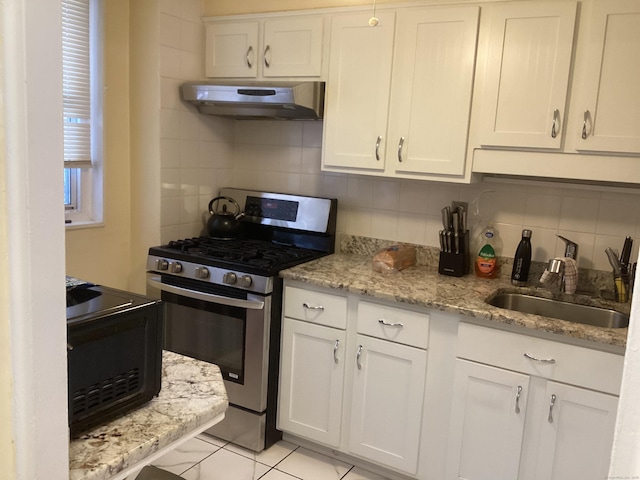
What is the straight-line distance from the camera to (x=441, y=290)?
239 cm

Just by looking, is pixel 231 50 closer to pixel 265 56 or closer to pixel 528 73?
pixel 265 56

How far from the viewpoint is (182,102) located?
9.81ft

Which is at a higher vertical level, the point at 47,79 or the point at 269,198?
the point at 47,79

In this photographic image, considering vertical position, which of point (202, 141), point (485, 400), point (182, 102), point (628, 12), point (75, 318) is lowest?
point (485, 400)

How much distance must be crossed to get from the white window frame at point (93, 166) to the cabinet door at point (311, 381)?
1.21 metres

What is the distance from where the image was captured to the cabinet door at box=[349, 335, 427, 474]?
2.35m

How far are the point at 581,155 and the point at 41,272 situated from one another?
79.5 inches

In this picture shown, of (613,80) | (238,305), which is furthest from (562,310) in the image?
(238,305)

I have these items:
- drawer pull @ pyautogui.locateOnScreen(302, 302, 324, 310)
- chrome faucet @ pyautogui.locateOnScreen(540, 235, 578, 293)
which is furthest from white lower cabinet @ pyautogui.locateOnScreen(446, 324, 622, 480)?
drawer pull @ pyautogui.locateOnScreen(302, 302, 324, 310)

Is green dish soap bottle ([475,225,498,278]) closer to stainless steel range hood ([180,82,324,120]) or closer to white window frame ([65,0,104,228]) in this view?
stainless steel range hood ([180,82,324,120])

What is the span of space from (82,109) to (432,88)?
173cm

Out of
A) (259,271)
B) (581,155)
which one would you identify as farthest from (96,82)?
(581,155)

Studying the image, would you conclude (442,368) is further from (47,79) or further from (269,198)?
(47,79)

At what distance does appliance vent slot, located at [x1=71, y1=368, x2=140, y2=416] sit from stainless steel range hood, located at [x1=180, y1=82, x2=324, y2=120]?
178cm
